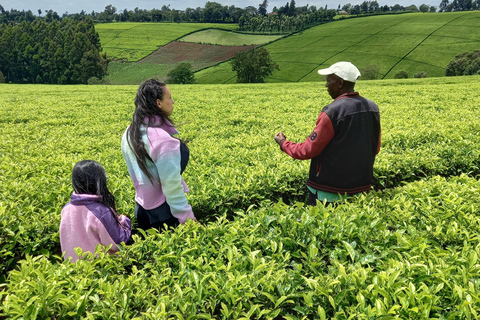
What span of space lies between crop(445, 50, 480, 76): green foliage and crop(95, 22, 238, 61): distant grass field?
79.5 metres

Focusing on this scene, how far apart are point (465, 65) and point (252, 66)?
133 ft

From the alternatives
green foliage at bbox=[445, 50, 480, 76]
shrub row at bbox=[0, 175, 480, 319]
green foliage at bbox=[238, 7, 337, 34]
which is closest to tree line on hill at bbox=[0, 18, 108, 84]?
green foliage at bbox=[238, 7, 337, 34]

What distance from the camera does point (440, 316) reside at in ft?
7.55

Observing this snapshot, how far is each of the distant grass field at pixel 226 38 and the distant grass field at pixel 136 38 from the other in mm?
5567

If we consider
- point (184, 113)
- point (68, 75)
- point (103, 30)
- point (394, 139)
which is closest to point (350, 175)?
point (394, 139)

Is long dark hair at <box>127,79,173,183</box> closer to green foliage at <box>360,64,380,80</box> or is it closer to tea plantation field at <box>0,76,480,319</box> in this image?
tea plantation field at <box>0,76,480,319</box>

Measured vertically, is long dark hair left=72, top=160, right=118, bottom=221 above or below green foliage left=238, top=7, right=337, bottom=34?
below

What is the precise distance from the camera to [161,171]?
3459mm

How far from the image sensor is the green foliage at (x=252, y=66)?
70.3 metres

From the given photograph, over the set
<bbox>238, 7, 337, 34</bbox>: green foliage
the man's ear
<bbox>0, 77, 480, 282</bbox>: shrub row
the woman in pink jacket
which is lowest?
<bbox>0, 77, 480, 282</bbox>: shrub row

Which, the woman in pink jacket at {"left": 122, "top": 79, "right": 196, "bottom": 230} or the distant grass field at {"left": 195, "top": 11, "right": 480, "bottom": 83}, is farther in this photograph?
the distant grass field at {"left": 195, "top": 11, "right": 480, "bottom": 83}

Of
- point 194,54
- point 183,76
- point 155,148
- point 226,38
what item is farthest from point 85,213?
point 226,38

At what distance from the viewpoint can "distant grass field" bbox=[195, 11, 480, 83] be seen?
6950 cm

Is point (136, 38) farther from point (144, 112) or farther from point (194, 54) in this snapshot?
point (144, 112)
